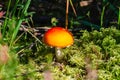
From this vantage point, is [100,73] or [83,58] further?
[83,58]

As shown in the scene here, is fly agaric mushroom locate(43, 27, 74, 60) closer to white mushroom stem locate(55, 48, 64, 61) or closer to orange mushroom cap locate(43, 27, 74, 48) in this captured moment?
→ orange mushroom cap locate(43, 27, 74, 48)

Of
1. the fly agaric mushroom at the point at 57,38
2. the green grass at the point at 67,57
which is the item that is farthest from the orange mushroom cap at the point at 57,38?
the green grass at the point at 67,57

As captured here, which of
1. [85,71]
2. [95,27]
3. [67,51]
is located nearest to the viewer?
[85,71]

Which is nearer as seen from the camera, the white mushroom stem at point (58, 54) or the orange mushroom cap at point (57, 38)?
the orange mushroom cap at point (57, 38)

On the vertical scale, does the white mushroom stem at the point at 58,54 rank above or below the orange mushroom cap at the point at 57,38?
below

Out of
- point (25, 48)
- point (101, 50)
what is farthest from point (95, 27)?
point (25, 48)

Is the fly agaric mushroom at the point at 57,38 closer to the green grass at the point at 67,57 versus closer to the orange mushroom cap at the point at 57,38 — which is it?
the orange mushroom cap at the point at 57,38

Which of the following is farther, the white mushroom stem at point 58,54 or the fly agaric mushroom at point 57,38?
the white mushroom stem at point 58,54

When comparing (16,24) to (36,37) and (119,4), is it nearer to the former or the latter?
(36,37)

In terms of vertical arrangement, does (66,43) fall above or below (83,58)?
above

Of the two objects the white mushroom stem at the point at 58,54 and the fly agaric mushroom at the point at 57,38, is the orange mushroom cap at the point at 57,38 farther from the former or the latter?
the white mushroom stem at the point at 58,54

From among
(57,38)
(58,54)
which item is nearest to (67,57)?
(58,54)
